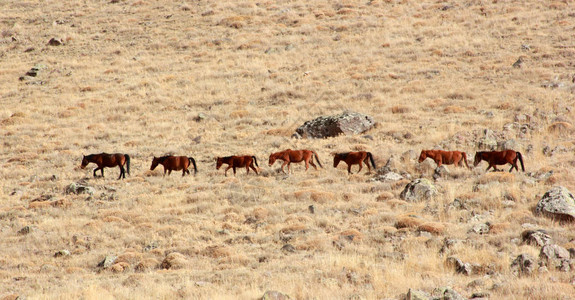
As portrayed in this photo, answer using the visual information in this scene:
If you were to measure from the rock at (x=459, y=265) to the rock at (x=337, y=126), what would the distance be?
627 inches

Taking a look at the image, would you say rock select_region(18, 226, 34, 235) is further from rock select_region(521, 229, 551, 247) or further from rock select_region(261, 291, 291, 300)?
rock select_region(521, 229, 551, 247)

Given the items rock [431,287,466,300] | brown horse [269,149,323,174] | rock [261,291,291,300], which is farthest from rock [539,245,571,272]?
brown horse [269,149,323,174]

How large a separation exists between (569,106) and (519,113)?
263cm

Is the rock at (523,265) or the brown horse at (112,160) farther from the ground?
the rock at (523,265)

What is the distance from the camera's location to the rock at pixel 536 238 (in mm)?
11234

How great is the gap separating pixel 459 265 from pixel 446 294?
2.25 metres

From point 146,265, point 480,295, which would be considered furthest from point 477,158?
point 146,265

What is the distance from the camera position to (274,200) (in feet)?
58.0

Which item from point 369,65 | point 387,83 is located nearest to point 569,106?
point 387,83

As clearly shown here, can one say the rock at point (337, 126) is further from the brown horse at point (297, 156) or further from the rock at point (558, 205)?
the rock at point (558, 205)

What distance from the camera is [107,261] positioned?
12.5 meters

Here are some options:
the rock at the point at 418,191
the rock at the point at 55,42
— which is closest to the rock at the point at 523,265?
the rock at the point at 418,191

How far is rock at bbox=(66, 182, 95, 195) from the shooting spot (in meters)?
19.4

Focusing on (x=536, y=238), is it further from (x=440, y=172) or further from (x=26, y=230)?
(x=26, y=230)
